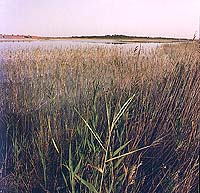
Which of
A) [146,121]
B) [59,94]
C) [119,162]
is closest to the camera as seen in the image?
[119,162]

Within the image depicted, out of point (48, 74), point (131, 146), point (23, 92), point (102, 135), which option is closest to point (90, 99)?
point (102, 135)

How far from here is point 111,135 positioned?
1314 mm

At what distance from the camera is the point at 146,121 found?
146 centimetres

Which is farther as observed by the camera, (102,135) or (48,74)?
(48,74)

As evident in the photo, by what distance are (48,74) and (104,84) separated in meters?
0.75

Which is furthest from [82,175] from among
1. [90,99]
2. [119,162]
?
[90,99]

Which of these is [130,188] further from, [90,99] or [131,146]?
[90,99]

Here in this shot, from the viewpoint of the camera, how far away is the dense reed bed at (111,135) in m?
1.19

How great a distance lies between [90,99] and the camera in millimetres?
1510

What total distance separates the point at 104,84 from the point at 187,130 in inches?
23.0

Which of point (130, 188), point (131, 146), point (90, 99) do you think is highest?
point (90, 99)

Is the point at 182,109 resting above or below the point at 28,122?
above

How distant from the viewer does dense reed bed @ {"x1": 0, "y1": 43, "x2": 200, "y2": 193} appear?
3.92 feet

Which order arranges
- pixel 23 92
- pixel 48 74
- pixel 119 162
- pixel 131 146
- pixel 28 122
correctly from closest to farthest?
pixel 119 162, pixel 131 146, pixel 28 122, pixel 23 92, pixel 48 74
